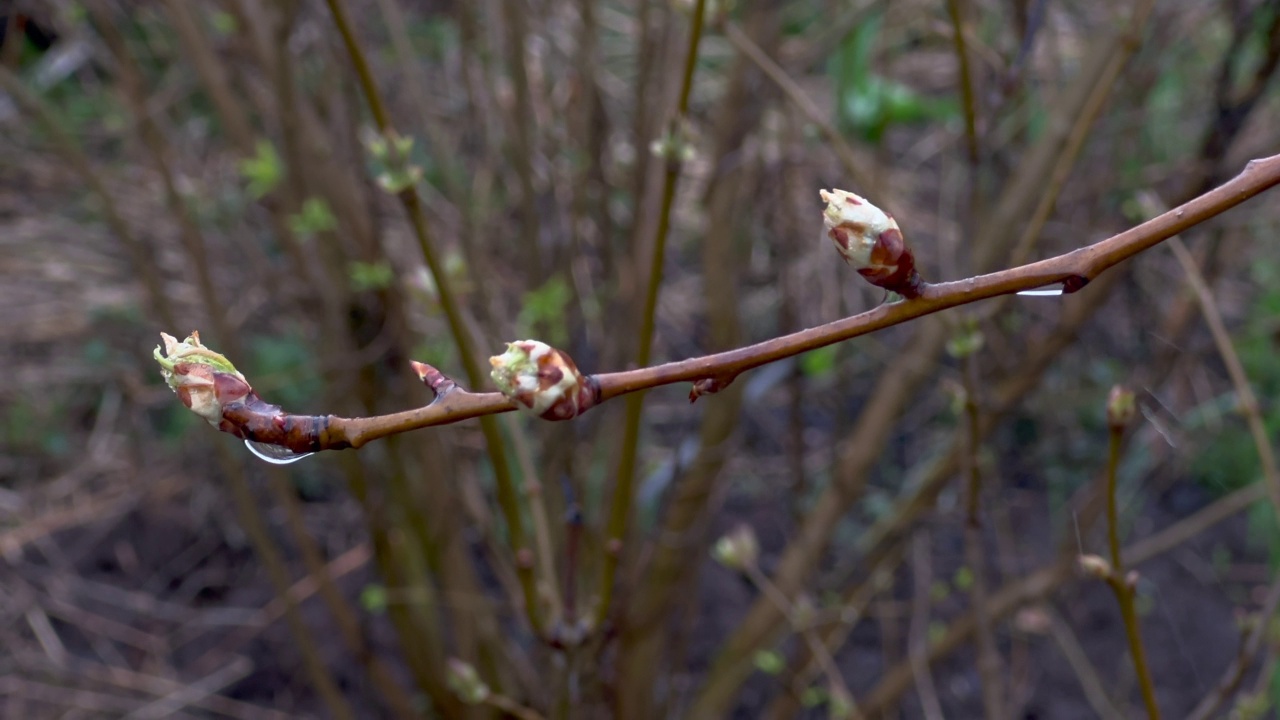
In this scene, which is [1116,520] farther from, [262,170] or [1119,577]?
[262,170]

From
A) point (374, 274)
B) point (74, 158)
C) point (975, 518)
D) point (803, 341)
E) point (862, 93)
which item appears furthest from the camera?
point (862, 93)

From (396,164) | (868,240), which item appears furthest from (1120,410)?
(396,164)

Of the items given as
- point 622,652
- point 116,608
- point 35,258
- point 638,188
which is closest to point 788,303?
point 638,188

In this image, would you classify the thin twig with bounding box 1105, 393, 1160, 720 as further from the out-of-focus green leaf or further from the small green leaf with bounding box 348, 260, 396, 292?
the out-of-focus green leaf

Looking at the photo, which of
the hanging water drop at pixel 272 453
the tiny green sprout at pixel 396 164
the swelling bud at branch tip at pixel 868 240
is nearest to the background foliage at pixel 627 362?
the tiny green sprout at pixel 396 164

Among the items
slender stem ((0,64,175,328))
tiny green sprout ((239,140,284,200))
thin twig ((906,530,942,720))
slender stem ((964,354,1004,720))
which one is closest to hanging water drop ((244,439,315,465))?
slender stem ((964,354,1004,720))

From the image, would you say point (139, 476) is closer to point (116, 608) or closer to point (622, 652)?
point (116, 608)
